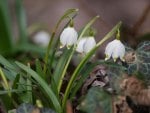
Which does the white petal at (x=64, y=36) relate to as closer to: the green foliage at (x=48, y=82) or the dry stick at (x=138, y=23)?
the green foliage at (x=48, y=82)

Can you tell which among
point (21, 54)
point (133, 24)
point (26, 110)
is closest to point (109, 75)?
point (26, 110)

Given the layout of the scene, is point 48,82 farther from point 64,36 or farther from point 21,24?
point 21,24

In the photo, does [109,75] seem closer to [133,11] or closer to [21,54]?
[21,54]

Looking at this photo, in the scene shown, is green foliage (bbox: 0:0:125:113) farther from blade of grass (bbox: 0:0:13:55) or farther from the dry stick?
the dry stick

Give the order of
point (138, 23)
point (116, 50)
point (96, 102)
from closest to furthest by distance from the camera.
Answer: point (96, 102) → point (116, 50) → point (138, 23)

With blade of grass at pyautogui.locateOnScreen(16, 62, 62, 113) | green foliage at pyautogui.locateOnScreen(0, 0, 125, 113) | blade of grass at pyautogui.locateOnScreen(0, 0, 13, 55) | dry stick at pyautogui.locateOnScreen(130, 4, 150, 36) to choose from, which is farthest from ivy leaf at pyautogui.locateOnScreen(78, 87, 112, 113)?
dry stick at pyautogui.locateOnScreen(130, 4, 150, 36)

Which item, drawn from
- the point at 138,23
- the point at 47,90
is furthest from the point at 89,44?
the point at 138,23
